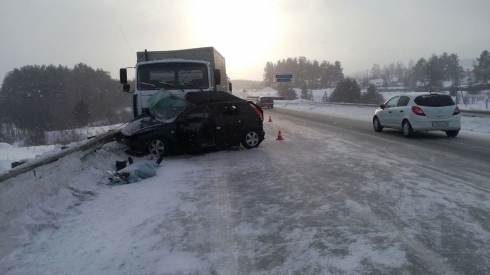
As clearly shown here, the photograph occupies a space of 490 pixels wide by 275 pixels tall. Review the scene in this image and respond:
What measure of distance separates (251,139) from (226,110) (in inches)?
47.9

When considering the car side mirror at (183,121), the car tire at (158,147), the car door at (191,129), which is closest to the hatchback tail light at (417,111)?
the car door at (191,129)

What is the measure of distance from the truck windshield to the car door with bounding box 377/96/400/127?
774 centimetres

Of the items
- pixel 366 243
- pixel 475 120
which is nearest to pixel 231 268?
A: pixel 366 243

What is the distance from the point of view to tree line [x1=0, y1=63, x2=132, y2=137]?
7075 cm

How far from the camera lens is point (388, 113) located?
1465 centimetres

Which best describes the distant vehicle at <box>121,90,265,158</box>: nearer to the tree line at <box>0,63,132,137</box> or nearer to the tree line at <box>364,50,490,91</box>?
the tree line at <box>0,63,132,137</box>

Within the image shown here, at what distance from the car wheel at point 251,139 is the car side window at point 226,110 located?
73 cm

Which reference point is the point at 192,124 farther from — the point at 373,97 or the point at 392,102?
the point at 373,97

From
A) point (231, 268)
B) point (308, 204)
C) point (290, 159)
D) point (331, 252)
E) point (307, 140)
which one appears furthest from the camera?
point (307, 140)

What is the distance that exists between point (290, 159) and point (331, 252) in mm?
5431

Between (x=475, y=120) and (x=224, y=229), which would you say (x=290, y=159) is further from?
(x=475, y=120)

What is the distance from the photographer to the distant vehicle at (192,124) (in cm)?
973

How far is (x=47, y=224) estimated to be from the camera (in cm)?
462

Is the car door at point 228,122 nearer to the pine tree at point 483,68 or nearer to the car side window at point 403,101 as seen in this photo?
the car side window at point 403,101
